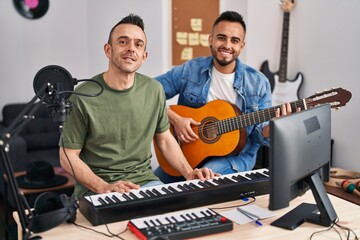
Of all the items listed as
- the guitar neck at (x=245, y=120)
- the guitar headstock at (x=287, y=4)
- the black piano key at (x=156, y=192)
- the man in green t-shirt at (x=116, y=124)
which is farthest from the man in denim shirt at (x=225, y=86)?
the guitar headstock at (x=287, y=4)

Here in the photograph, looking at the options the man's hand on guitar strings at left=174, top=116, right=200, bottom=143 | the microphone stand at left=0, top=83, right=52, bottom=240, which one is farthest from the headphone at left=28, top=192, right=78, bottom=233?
the man's hand on guitar strings at left=174, top=116, right=200, bottom=143

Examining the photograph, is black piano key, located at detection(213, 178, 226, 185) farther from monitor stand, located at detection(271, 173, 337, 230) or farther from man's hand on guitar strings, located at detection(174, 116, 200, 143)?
man's hand on guitar strings, located at detection(174, 116, 200, 143)

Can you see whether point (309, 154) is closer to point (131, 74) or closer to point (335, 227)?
point (335, 227)

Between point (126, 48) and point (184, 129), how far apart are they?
77 cm

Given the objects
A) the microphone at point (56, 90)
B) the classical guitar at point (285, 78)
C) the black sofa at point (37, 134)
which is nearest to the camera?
the microphone at point (56, 90)

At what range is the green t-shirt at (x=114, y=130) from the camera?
7.22ft

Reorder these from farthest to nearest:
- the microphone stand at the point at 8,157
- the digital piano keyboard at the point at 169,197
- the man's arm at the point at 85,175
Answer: the man's arm at the point at 85,175 → the digital piano keyboard at the point at 169,197 → the microphone stand at the point at 8,157

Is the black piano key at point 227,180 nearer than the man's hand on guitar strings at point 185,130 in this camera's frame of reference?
Yes

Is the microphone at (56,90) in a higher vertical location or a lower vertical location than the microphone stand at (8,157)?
higher

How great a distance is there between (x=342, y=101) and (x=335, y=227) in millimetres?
910

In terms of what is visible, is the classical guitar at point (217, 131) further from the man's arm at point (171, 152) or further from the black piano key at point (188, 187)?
the black piano key at point (188, 187)

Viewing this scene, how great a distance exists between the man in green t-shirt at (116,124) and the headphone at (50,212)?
1.92ft

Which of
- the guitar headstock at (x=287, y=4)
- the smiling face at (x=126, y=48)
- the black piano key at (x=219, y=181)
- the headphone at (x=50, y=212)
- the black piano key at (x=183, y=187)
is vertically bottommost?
the black piano key at (x=219, y=181)

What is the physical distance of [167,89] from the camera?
3.00m
